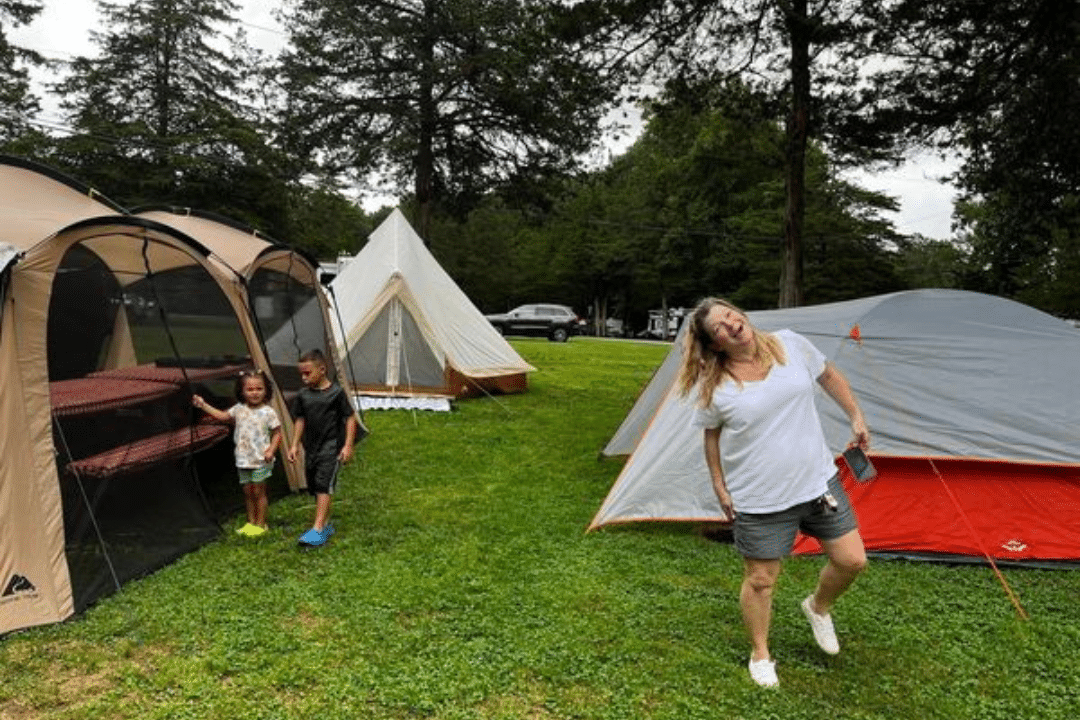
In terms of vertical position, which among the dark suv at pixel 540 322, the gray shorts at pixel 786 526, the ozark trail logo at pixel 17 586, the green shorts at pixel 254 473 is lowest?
the dark suv at pixel 540 322

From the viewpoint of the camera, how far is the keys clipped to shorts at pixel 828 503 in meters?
2.97

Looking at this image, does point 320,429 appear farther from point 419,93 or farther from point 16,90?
point 16,90

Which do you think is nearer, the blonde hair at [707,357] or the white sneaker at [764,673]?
the blonde hair at [707,357]

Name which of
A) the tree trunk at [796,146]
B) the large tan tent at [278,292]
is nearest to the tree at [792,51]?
the tree trunk at [796,146]

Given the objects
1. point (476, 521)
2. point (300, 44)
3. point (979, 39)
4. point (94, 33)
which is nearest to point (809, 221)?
point (300, 44)

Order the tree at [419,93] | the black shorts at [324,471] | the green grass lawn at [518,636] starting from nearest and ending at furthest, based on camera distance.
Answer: the green grass lawn at [518,636] < the black shorts at [324,471] < the tree at [419,93]

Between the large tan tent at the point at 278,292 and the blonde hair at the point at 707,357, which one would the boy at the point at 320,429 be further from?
the blonde hair at the point at 707,357

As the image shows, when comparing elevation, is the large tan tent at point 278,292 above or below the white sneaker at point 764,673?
above

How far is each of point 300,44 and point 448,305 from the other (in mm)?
10208

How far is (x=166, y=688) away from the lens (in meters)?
3.05

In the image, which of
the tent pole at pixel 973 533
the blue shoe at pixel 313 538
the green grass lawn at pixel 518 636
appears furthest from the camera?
the blue shoe at pixel 313 538

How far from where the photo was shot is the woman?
2.92 meters

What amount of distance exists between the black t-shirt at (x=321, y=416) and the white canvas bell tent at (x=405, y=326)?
550 centimetres

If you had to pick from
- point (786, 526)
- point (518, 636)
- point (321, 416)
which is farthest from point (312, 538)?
point (786, 526)
